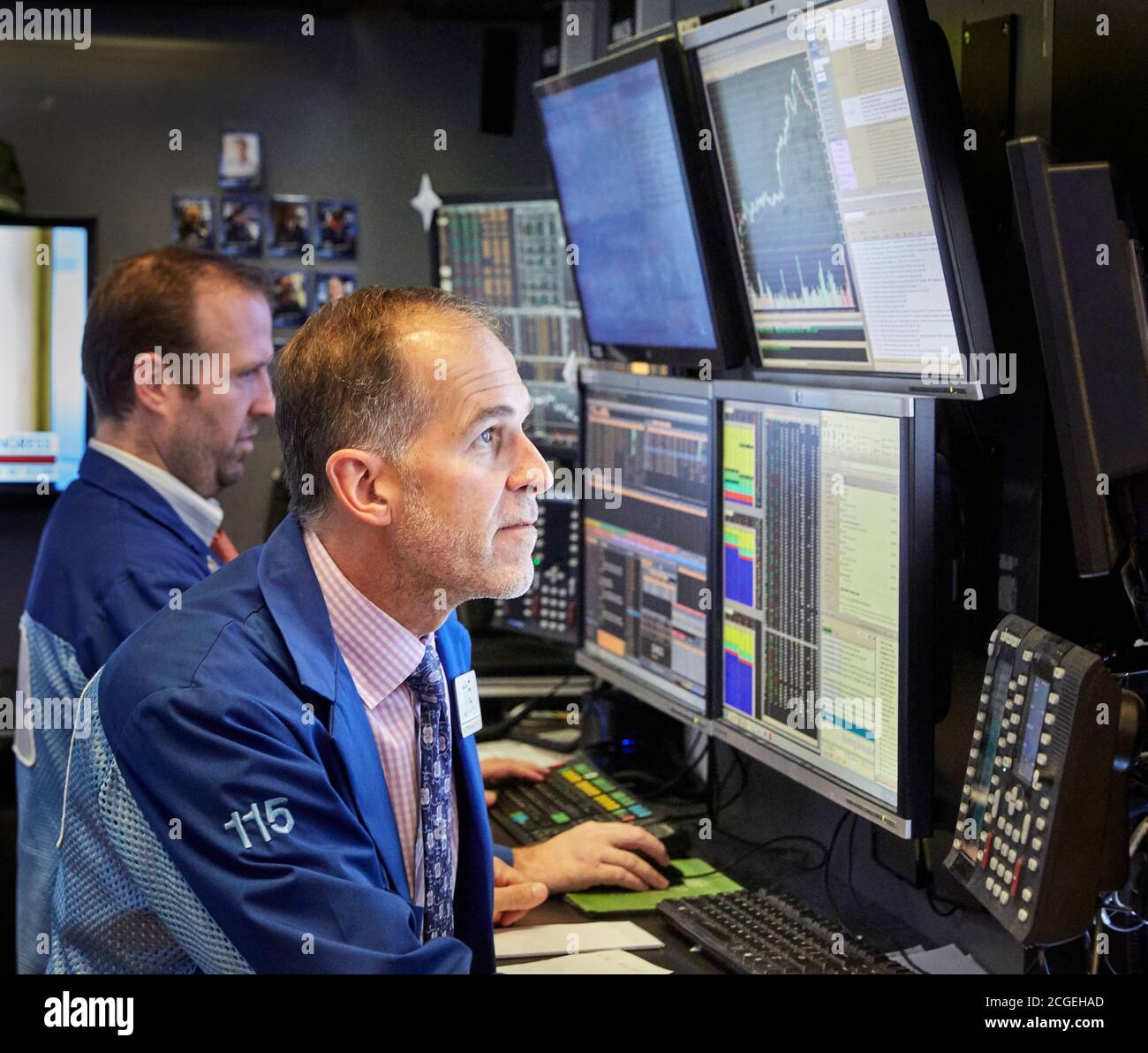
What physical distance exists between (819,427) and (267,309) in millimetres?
1021

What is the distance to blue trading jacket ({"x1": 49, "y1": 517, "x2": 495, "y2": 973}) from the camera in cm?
114

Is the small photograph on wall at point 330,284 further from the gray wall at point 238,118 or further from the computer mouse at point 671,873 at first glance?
the computer mouse at point 671,873

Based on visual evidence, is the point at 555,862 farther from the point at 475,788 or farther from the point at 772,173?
the point at 772,173

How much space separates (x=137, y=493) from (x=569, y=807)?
77cm

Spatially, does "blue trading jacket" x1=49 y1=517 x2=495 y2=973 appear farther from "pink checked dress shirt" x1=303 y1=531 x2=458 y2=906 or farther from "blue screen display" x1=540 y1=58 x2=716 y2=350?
"blue screen display" x1=540 y1=58 x2=716 y2=350

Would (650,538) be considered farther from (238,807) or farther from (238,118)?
(238,118)

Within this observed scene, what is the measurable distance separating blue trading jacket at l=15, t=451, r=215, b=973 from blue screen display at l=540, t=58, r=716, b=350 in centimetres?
76

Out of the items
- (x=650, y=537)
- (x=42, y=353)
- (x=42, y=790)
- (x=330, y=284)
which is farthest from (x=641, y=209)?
(x=42, y=353)

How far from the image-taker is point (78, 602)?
1873 mm

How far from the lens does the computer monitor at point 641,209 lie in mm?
1881

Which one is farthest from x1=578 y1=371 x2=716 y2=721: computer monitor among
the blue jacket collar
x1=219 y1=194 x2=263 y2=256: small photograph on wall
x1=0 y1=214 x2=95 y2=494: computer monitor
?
Result: x1=0 y1=214 x2=95 y2=494: computer monitor

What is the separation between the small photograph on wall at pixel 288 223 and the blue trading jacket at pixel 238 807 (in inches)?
105

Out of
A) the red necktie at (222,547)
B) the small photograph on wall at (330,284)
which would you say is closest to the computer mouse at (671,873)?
the red necktie at (222,547)
